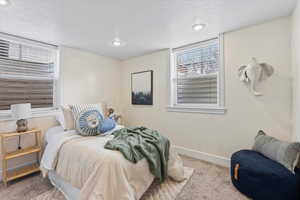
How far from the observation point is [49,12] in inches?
69.2

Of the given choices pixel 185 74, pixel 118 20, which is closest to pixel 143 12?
pixel 118 20

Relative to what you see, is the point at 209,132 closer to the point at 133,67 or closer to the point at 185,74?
the point at 185,74

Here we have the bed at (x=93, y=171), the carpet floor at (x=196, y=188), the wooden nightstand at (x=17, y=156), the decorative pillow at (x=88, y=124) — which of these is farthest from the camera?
the decorative pillow at (x=88, y=124)

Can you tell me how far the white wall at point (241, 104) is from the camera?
1.98 m

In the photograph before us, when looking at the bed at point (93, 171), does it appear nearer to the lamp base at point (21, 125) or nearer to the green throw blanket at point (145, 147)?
the green throw blanket at point (145, 147)

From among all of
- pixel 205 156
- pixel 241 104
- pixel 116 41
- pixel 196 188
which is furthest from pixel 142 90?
pixel 196 188

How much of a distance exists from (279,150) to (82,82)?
3.45m

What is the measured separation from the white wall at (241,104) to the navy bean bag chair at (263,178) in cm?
51

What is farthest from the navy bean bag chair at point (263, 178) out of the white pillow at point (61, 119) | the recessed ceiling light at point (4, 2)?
the recessed ceiling light at point (4, 2)

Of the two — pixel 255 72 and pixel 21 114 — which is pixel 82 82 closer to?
pixel 21 114

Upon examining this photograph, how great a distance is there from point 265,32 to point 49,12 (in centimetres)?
287

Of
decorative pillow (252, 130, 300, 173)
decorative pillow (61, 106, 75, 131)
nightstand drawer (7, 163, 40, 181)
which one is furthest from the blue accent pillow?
decorative pillow (252, 130, 300, 173)

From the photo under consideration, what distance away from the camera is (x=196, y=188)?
75.0 inches

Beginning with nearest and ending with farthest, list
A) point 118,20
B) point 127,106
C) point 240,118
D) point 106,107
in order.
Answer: point 118,20
point 240,118
point 106,107
point 127,106
